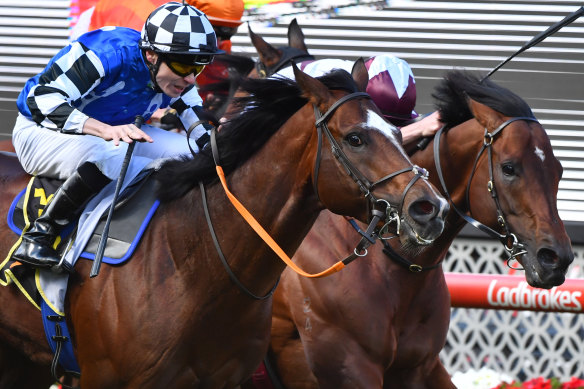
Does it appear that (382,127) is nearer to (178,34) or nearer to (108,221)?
(178,34)

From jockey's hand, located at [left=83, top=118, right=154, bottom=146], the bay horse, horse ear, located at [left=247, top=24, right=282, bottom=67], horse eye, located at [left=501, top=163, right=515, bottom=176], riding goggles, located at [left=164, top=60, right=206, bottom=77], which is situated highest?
riding goggles, located at [left=164, top=60, right=206, bottom=77]

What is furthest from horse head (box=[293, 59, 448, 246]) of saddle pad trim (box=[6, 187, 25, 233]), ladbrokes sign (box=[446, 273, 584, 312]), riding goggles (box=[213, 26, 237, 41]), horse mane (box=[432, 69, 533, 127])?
ladbrokes sign (box=[446, 273, 584, 312])

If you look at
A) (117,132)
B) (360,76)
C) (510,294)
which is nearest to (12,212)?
(117,132)

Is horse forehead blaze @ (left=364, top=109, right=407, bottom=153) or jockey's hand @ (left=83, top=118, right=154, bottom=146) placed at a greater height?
horse forehead blaze @ (left=364, top=109, right=407, bottom=153)

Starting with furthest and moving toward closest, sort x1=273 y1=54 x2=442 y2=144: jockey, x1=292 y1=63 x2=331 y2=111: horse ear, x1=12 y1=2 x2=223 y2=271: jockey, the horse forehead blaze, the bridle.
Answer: x1=273 y1=54 x2=442 y2=144: jockey < the bridle < x1=12 y1=2 x2=223 y2=271: jockey < x1=292 y1=63 x2=331 y2=111: horse ear < the horse forehead blaze

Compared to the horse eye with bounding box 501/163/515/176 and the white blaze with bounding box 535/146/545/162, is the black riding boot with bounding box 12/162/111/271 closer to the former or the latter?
the horse eye with bounding box 501/163/515/176

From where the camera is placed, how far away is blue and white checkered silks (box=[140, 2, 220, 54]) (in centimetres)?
367

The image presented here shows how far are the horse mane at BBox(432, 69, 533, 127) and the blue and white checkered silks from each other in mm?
1123

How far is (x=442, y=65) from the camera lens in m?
7.36

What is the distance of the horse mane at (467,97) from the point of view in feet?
Answer: 13.2

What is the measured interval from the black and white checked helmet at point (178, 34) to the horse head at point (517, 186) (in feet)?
3.89

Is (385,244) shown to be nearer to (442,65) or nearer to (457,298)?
(457,298)

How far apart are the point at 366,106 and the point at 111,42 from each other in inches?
44.4

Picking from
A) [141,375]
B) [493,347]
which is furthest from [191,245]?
[493,347]
